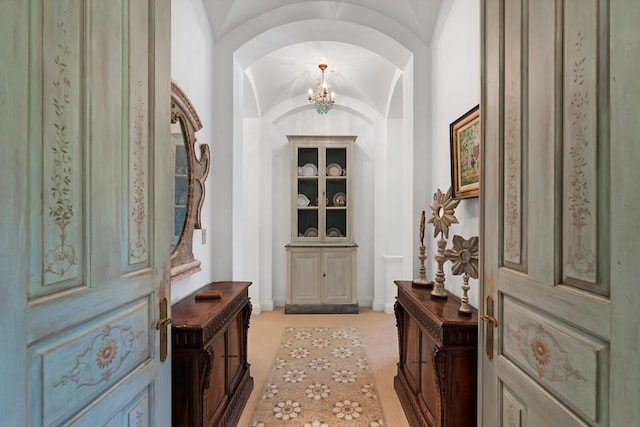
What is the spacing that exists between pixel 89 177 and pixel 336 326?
11.8 ft

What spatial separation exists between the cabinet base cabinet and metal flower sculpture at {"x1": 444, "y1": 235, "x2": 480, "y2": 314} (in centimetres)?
282

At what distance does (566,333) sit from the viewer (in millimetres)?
872

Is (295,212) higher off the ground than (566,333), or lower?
higher

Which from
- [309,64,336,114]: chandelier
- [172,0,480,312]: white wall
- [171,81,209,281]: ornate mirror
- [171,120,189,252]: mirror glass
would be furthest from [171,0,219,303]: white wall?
[309,64,336,114]: chandelier

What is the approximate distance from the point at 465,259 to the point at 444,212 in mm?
396

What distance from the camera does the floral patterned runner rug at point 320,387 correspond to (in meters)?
2.20

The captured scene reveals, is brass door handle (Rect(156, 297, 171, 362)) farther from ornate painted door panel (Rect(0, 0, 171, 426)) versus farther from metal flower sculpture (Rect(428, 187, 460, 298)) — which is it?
metal flower sculpture (Rect(428, 187, 460, 298))

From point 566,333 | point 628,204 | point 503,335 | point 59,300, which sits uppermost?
point 628,204

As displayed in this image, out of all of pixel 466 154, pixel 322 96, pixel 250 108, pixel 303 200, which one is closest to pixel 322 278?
pixel 303 200

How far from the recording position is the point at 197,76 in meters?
2.36

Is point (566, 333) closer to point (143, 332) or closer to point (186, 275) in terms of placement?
point (143, 332)

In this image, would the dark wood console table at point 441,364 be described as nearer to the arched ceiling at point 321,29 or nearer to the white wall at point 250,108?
the white wall at point 250,108

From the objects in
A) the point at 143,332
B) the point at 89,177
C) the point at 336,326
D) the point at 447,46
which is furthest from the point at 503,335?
the point at 336,326

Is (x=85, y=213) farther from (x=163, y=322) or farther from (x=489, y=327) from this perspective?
(x=489, y=327)
